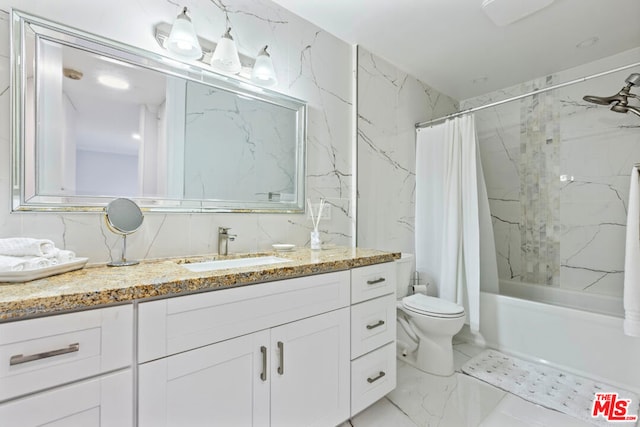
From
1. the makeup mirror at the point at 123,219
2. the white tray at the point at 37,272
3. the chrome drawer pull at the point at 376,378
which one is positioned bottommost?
the chrome drawer pull at the point at 376,378

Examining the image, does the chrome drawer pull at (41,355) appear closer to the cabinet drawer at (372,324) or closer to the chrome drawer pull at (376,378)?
the cabinet drawer at (372,324)

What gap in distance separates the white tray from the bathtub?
2.65 metres

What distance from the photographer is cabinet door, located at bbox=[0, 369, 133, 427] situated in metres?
0.69

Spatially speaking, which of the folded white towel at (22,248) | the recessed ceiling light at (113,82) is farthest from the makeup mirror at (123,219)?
the recessed ceiling light at (113,82)

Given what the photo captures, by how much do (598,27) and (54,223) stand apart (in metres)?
3.34

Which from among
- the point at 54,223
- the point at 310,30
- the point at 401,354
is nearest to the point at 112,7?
the point at 54,223

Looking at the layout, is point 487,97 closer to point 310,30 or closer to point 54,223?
point 310,30

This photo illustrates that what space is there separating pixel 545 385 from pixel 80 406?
2.34 meters

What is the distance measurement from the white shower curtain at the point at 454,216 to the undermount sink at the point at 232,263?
1.60 m

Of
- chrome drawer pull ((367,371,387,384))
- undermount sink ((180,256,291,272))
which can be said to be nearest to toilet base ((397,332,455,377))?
chrome drawer pull ((367,371,387,384))

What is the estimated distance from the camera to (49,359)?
0.73 metres

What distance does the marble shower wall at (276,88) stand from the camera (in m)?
1.14

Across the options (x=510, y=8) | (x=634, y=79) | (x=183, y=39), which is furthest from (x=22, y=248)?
(x=634, y=79)

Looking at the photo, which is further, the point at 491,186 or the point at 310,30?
the point at 491,186
